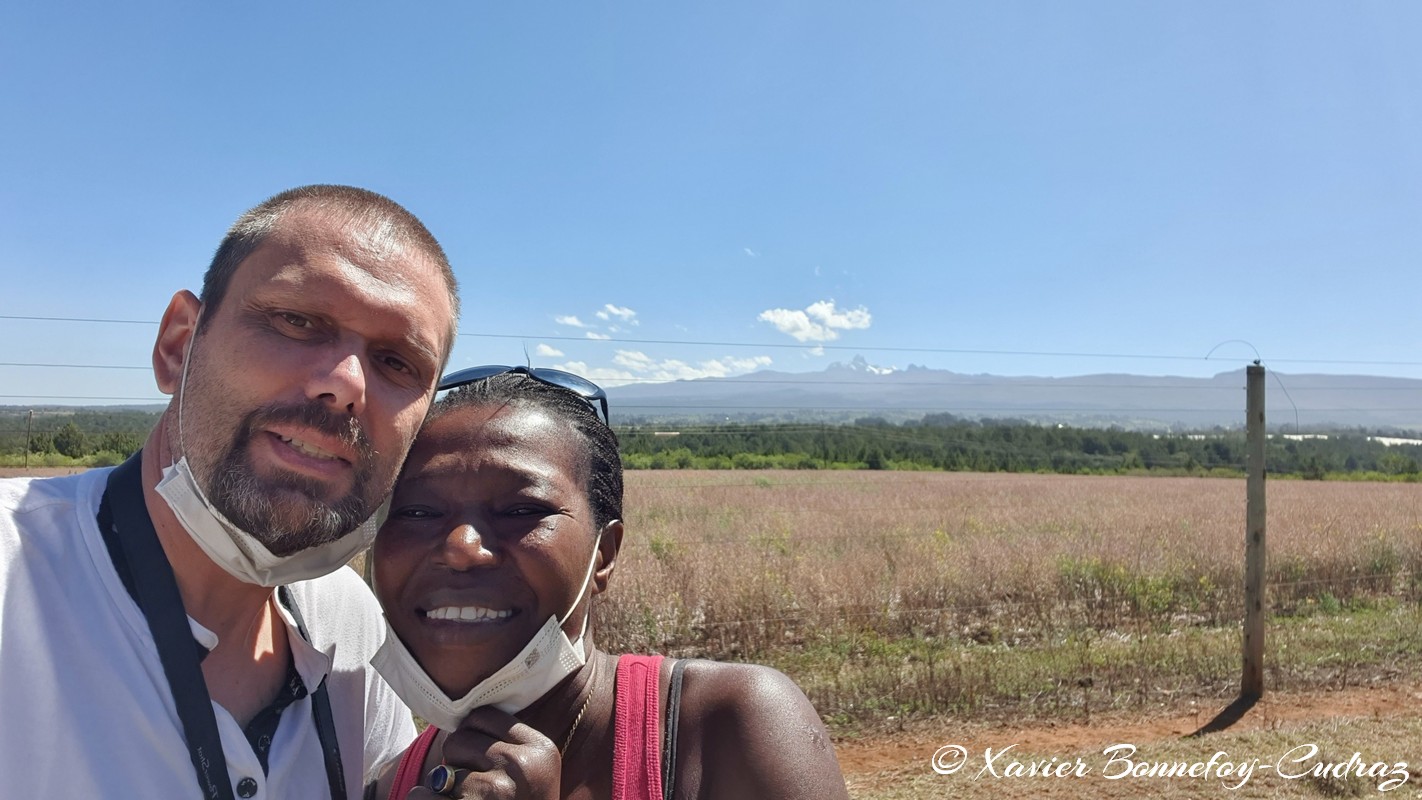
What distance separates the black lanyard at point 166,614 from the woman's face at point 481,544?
38 centimetres

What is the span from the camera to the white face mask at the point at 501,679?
1474mm

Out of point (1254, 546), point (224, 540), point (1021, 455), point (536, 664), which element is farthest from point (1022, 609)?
point (1021, 455)

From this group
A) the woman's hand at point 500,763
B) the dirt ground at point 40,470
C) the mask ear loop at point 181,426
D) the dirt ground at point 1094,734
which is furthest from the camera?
the dirt ground at point 40,470

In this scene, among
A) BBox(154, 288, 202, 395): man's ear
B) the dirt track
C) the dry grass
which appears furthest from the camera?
the dry grass

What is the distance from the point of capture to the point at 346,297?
1.59m

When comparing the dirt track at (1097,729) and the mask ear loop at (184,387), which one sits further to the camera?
the dirt track at (1097,729)

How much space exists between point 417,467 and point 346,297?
37 cm

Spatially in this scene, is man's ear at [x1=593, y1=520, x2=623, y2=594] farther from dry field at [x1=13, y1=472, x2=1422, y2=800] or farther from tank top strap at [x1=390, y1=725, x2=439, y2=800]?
dry field at [x1=13, y1=472, x2=1422, y2=800]

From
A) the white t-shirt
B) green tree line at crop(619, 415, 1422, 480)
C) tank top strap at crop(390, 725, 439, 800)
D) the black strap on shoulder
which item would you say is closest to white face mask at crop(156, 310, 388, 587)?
the white t-shirt

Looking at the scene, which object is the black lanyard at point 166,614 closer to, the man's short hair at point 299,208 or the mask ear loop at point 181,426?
the mask ear loop at point 181,426

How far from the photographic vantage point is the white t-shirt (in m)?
1.38

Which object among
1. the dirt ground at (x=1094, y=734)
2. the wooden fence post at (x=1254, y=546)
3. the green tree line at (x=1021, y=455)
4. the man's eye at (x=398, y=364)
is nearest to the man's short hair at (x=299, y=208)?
the man's eye at (x=398, y=364)

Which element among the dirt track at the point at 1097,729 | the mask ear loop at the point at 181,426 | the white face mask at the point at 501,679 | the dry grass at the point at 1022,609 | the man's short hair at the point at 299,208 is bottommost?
the dirt track at the point at 1097,729

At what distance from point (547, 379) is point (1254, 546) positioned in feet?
27.3
